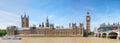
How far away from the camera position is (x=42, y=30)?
301ft

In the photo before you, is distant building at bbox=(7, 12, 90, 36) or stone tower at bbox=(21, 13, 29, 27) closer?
distant building at bbox=(7, 12, 90, 36)

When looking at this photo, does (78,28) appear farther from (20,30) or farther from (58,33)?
(20,30)

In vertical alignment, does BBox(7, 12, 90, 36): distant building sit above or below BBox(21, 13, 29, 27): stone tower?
below

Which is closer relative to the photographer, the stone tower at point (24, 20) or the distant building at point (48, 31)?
the distant building at point (48, 31)

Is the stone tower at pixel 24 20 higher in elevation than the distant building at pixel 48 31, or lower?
higher

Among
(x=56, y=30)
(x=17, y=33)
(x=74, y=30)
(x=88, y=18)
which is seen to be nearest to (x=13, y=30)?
(x=17, y=33)

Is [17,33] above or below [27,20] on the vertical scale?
below

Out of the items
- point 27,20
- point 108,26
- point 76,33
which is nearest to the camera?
point 76,33

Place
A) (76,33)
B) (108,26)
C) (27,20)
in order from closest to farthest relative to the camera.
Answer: (76,33), (27,20), (108,26)

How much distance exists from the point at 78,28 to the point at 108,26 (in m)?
28.4

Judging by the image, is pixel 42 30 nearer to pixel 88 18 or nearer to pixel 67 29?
pixel 67 29

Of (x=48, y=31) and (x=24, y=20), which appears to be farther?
(x=24, y=20)

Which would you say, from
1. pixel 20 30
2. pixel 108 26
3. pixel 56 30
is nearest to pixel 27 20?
pixel 20 30

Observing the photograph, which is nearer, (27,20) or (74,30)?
(74,30)
